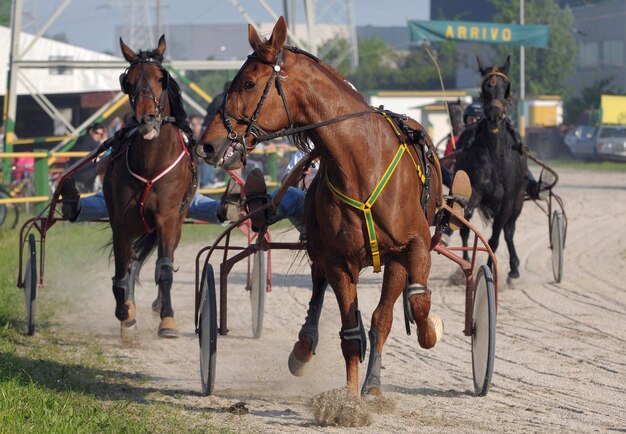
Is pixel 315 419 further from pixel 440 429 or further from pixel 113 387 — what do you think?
pixel 113 387

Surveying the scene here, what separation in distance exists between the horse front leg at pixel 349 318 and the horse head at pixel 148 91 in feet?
8.15

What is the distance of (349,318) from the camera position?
18.6 feet

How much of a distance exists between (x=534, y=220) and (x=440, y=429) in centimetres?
1216

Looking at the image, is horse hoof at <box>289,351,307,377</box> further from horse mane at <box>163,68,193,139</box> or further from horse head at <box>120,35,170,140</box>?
horse mane at <box>163,68,193,139</box>

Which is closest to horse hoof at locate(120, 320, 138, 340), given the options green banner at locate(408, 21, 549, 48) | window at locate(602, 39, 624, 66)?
green banner at locate(408, 21, 549, 48)

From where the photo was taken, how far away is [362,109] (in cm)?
558

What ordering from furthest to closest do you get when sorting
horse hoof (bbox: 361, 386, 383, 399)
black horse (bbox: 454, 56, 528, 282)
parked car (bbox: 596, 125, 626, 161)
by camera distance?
parked car (bbox: 596, 125, 626, 161) → black horse (bbox: 454, 56, 528, 282) → horse hoof (bbox: 361, 386, 383, 399)

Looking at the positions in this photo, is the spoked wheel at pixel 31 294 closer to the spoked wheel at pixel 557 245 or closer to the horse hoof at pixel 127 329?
the horse hoof at pixel 127 329

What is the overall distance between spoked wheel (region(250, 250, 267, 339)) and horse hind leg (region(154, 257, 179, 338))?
89cm

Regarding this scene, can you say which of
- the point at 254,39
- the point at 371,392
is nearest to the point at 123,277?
the point at 371,392

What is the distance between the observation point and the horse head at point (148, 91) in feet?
25.1

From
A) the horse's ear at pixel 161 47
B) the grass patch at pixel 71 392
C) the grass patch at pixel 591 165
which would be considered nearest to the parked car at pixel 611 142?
the grass patch at pixel 591 165

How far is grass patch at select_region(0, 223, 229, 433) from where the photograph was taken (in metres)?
5.45

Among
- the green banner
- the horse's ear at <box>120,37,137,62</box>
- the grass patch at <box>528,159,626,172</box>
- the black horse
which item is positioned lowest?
the grass patch at <box>528,159,626,172</box>
